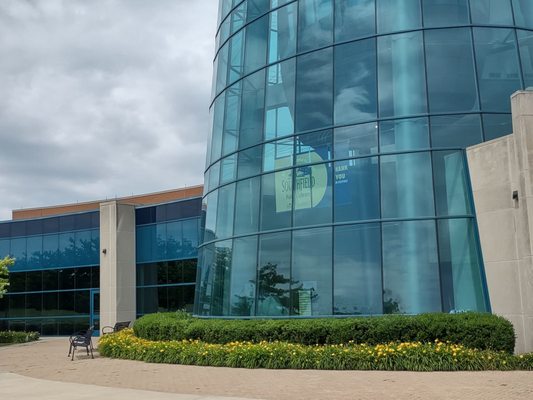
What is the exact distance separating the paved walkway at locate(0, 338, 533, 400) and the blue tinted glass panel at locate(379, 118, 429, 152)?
6.50 meters

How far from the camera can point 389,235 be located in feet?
53.2

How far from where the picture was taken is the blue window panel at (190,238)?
3184cm

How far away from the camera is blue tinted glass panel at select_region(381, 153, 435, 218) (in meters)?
16.2

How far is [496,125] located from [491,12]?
137 inches

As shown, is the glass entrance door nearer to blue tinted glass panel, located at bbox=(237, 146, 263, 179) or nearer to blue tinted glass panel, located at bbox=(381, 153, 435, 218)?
blue tinted glass panel, located at bbox=(237, 146, 263, 179)

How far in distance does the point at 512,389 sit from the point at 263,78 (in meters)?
12.7

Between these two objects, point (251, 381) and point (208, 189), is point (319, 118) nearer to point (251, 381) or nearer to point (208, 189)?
point (208, 189)

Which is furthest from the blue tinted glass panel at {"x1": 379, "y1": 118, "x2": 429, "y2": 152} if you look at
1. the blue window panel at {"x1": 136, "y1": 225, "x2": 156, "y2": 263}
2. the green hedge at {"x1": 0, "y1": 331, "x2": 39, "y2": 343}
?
the green hedge at {"x1": 0, "y1": 331, "x2": 39, "y2": 343}

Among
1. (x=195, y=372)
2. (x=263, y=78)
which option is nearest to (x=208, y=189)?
(x=263, y=78)

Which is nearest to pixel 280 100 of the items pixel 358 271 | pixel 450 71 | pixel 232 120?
pixel 232 120

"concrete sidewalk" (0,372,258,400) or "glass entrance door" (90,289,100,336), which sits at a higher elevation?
"glass entrance door" (90,289,100,336)

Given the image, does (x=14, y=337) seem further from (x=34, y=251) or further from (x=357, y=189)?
(x=357, y=189)

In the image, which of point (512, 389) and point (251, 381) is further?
point (251, 381)

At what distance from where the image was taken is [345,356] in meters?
13.7
